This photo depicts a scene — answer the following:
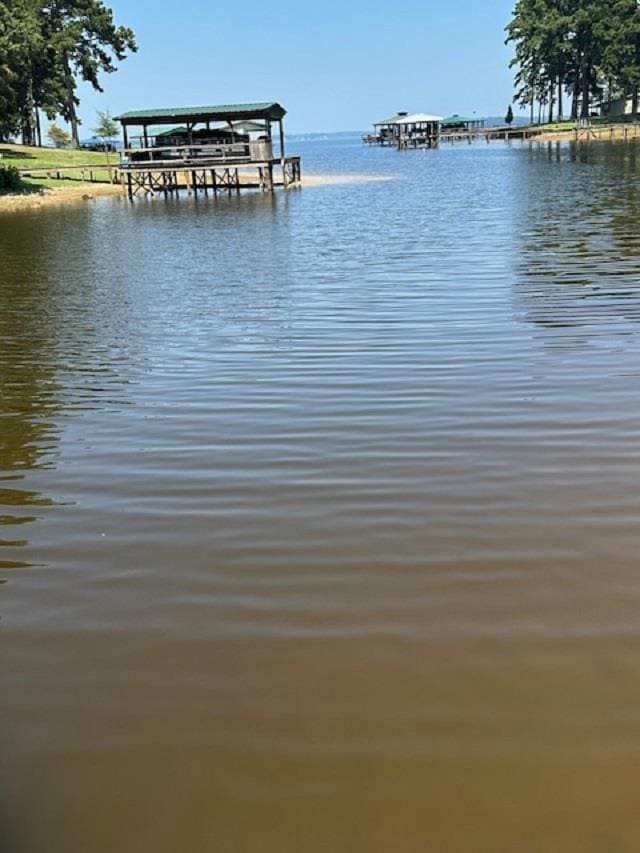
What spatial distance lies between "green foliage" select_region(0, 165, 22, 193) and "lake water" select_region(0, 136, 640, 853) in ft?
110

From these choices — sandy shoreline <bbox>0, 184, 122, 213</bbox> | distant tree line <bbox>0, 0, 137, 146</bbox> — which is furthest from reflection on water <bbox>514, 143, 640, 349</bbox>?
distant tree line <bbox>0, 0, 137, 146</bbox>

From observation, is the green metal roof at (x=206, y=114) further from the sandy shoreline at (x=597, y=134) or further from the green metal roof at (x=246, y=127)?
the sandy shoreline at (x=597, y=134)

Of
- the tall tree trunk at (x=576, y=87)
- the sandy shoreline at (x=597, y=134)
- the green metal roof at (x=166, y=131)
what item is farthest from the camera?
the tall tree trunk at (x=576, y=87)

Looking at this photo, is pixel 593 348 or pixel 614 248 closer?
pixel 593 348

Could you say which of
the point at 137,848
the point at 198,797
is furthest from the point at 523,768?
the point at 137,848

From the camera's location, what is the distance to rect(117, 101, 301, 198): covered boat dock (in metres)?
44.5

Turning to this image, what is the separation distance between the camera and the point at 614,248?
1689 centimetres

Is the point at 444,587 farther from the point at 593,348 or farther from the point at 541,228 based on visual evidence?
the point at 541,228

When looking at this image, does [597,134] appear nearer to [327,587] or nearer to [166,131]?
[166,131]

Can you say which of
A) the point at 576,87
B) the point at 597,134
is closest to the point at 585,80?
the point at 576,87

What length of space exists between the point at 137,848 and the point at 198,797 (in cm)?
30

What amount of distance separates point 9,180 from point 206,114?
1046cm

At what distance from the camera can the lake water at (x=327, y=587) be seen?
10.7 ft

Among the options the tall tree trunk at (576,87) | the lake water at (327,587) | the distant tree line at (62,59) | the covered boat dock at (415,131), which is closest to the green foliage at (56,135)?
the distant tree line at (62,59)
